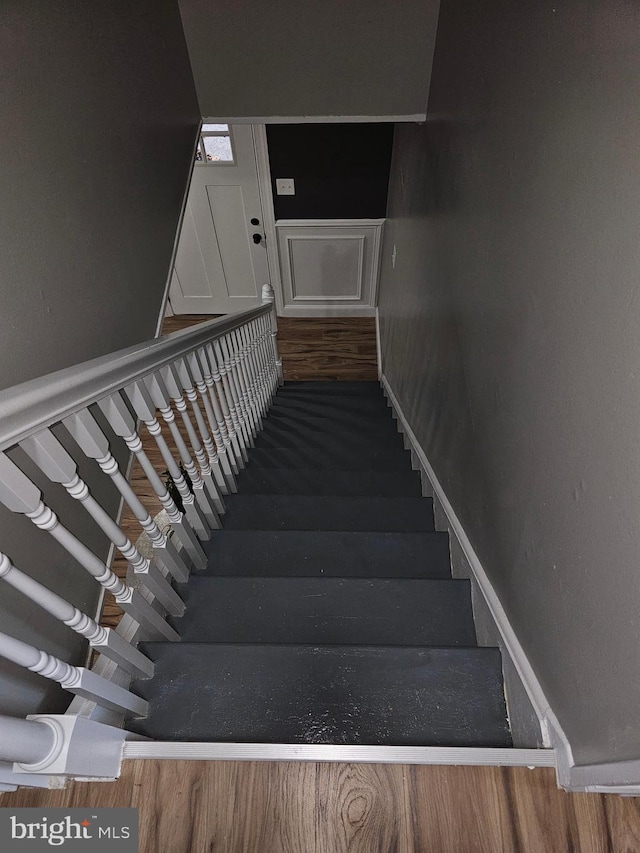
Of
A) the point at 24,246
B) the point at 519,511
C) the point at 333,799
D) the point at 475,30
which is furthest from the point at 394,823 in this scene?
the point at 475,30

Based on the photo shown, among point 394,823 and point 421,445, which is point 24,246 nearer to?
point 394,823

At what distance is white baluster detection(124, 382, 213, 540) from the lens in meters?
0.96

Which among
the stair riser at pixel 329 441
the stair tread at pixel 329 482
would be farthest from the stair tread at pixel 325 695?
the stair riser at pixel 329 441

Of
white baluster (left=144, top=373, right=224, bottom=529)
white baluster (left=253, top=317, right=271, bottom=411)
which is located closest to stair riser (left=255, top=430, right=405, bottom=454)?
white baluster (left=253, top=317, right=271, bottom=411)

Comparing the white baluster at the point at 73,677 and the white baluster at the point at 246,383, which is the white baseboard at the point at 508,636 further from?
the white baluster at the point at 246,383

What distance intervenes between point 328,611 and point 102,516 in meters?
0.75

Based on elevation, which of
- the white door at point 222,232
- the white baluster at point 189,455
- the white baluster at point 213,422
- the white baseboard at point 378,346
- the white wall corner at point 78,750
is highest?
the white door at point 222,232

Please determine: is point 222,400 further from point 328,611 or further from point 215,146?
point 215,146


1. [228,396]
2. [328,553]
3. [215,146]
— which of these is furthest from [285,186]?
[328,553]

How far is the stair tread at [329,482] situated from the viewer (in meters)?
2.09

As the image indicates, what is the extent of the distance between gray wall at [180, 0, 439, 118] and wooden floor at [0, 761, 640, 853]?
2.80 meters

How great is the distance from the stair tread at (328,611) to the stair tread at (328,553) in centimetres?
17

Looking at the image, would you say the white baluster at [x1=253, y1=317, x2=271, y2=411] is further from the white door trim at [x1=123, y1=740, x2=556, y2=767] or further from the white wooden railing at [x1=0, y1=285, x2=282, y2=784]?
the white door trim at [x1=123, y1=740, x2=556, y2=767]

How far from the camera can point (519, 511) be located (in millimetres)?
1051
